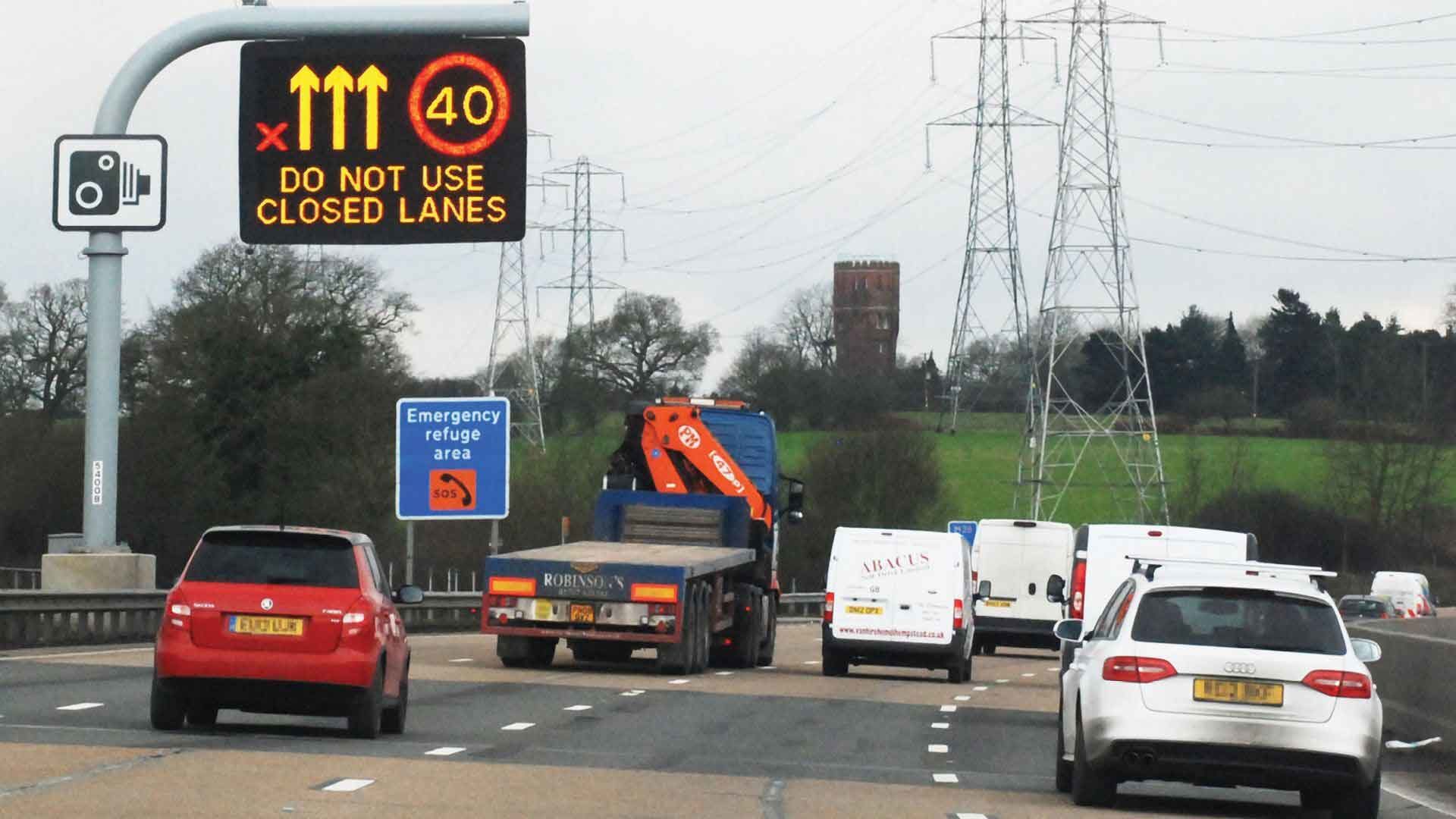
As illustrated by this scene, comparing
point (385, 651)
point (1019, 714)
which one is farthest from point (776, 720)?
point (385, 651)

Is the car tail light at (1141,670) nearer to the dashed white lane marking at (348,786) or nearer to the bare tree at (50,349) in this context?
the dashed white lane marking at (348,786)

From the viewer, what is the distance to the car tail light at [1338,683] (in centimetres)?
1380

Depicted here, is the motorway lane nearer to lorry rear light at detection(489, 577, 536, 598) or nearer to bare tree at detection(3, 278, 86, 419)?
lorry rear light at detection(489, 577, 536, 598)

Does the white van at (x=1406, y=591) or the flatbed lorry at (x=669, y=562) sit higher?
the flatbed lorry at (x=669, y=562)

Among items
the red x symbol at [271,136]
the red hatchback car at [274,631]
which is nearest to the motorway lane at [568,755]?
the red hatchback car at [274,631]


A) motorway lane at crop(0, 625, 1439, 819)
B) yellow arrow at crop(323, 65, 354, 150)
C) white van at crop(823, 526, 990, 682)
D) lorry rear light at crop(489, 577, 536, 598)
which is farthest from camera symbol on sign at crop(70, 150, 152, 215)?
white van at crop(823, 526, 990, 682)

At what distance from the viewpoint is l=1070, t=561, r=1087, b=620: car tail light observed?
2702cm

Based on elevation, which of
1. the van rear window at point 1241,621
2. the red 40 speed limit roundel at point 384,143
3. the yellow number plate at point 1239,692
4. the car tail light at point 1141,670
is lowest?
the yellow number plate at point 1239,692

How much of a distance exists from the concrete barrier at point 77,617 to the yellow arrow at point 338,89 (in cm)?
719

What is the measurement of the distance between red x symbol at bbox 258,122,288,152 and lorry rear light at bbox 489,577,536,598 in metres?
8.33

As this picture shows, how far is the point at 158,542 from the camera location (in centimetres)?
7300

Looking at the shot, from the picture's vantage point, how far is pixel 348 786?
13.4 meters

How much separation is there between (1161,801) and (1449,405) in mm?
85667

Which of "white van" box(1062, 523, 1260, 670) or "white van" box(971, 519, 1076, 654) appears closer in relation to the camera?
"white van" box(1062, 523, 1260, 670)
